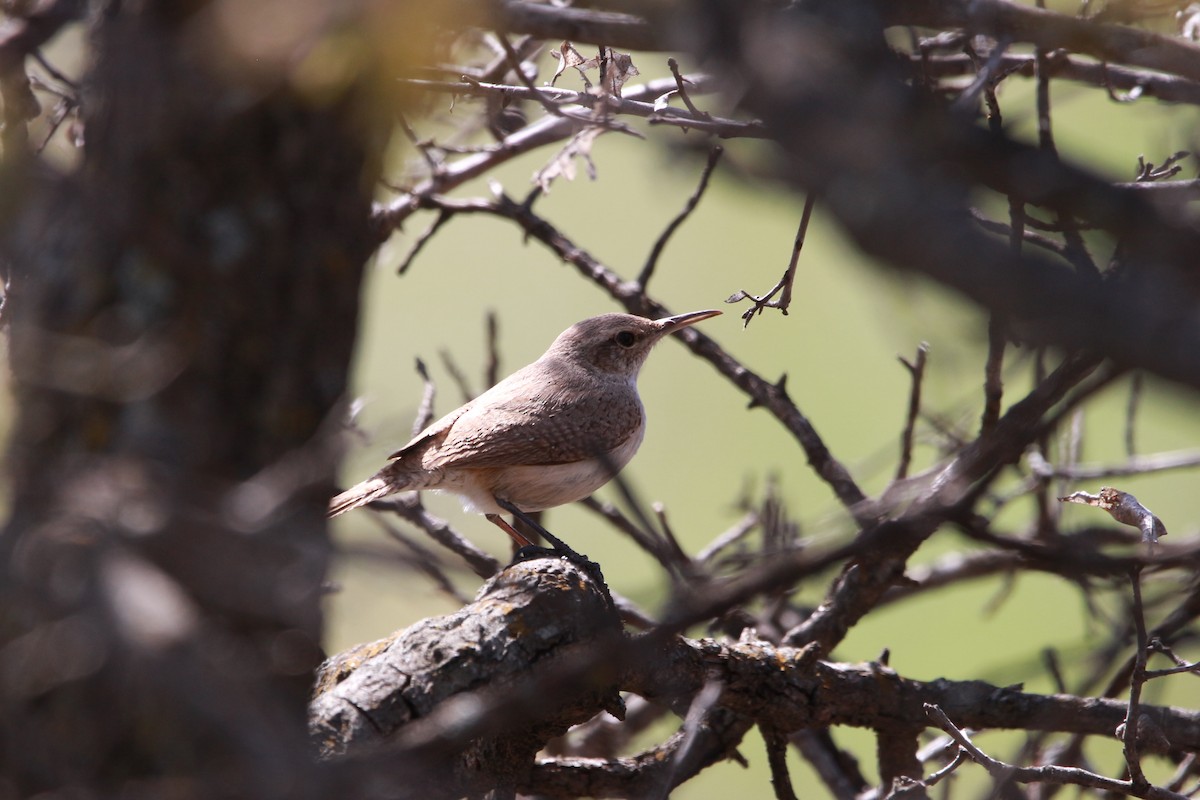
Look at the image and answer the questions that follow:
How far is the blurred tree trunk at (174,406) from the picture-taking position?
1526mm

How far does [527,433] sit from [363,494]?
2.46 ft

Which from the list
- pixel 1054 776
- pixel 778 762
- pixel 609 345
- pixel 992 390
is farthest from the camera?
pixel 609 345

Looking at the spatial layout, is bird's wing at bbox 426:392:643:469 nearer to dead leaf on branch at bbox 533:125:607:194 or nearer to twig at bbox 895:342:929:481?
dead leaf on branch at bbox 533:125:607:194

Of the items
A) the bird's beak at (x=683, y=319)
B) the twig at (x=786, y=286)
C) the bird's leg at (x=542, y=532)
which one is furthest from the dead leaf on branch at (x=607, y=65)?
the bird's leg at (x=542, y=532)

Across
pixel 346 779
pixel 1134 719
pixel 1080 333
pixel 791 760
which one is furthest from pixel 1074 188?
pixel 791 760

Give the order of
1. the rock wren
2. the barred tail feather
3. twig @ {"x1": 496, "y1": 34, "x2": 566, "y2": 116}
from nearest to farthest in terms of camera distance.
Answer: twig @ {"x1": 496, "y1": 34, "x2": 566, "y2": 116} → the barred tail feather → the rock wren

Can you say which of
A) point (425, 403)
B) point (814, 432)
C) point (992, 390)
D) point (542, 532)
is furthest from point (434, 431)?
point (992, 390)

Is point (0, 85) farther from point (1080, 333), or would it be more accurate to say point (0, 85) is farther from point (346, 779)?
point (1080, 333)

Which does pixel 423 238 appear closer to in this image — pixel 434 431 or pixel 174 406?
pixel 434 431

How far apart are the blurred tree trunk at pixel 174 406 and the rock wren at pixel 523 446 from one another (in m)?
2.34

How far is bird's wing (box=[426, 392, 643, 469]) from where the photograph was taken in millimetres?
4488

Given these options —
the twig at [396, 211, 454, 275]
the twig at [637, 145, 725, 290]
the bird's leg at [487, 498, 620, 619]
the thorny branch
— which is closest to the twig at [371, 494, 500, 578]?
the thorny branch

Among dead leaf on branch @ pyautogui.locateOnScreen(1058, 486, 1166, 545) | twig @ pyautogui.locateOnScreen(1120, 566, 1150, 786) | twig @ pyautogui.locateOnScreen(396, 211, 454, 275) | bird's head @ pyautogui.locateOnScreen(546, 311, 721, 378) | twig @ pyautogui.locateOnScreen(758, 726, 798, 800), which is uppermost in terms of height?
twig @ pyautogui.locateOnScreen(396, 211, 454, 275)

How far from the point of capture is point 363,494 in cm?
439
